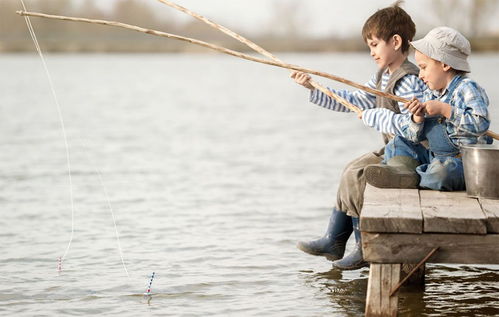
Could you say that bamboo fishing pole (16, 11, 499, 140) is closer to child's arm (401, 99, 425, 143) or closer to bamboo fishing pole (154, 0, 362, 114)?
child's arm (401, 99, 425, 143)

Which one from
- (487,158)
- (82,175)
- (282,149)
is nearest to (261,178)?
(82,175)

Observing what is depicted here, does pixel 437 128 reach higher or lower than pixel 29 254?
higher

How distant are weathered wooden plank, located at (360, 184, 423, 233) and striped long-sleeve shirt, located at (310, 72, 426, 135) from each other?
0.52m

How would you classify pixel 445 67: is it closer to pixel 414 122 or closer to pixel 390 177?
pixel 414 122

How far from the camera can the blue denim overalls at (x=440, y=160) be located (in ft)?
15.6

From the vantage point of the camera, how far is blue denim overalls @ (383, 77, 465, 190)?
4758mm

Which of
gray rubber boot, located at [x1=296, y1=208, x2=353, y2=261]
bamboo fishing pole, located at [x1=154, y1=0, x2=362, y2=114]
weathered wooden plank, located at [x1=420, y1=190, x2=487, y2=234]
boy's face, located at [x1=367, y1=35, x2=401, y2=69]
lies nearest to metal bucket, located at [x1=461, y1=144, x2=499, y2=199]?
weathered wooden plank, located at [x1=420, y1=190, x2=487, y2=234]

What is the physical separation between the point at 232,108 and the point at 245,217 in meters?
13.1

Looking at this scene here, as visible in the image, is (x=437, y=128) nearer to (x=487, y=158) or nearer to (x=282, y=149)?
(x=487, y=158)

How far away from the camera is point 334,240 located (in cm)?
Answer: 572

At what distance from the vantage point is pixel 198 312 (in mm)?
5266

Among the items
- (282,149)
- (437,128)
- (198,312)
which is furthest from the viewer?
(282,149)

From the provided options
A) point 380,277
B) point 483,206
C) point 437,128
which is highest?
point 437,128

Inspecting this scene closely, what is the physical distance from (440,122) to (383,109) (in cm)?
39
